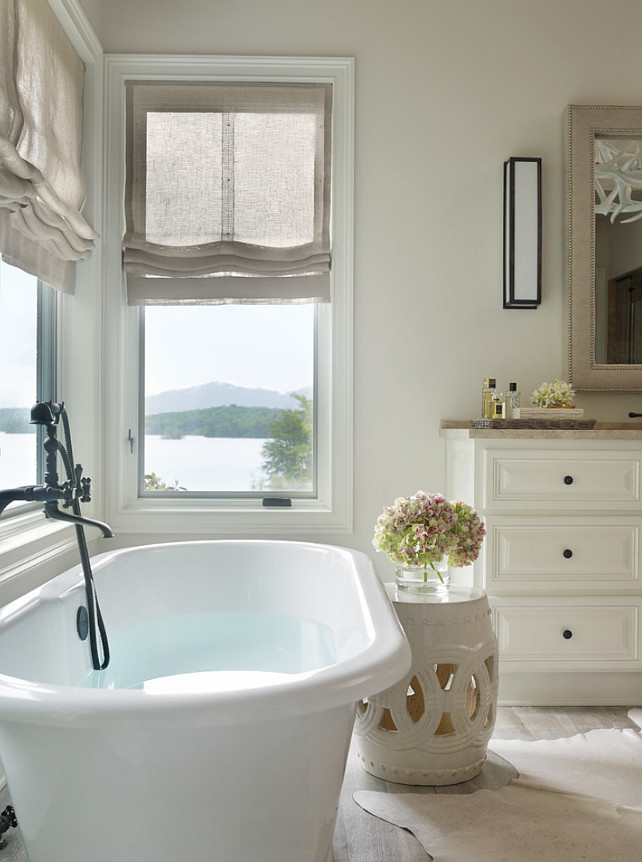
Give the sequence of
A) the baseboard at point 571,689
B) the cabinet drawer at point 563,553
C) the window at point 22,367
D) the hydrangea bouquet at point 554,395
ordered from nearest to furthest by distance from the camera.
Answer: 1. the window at point 22,367
2. the cabinet drawer at point 563,553
3. the baseboard at point 571,689
4. the hydrangea bouquet at point 554,395

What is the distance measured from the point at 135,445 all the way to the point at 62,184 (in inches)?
41.2

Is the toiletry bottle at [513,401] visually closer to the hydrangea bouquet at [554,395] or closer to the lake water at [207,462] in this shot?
the hydrangea bouquet at [554,395]

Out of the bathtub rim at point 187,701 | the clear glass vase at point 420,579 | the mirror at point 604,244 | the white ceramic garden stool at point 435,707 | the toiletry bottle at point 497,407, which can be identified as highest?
the mirror at point 604,244

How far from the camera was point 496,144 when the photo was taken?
289 centimetres

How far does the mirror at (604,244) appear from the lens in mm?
2832

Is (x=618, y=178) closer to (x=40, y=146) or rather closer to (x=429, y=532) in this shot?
(x=429, y=532)

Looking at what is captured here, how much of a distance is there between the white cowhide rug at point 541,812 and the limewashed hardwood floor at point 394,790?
0.04m

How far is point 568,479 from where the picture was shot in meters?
2.49

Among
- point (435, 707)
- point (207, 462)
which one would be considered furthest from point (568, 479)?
point (207, 462)

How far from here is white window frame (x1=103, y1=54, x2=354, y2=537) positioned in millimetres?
2861

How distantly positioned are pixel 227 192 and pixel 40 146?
807 mm

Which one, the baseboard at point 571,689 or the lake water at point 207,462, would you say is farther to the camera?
the lake water at point 207,462

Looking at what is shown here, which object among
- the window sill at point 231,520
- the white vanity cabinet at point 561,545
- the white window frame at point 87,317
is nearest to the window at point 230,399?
the window sill at point 231,520

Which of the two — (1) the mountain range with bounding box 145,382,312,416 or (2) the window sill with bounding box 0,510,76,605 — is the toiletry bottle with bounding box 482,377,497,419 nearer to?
(1) the mountain range with bounding box 145,382,312,416
